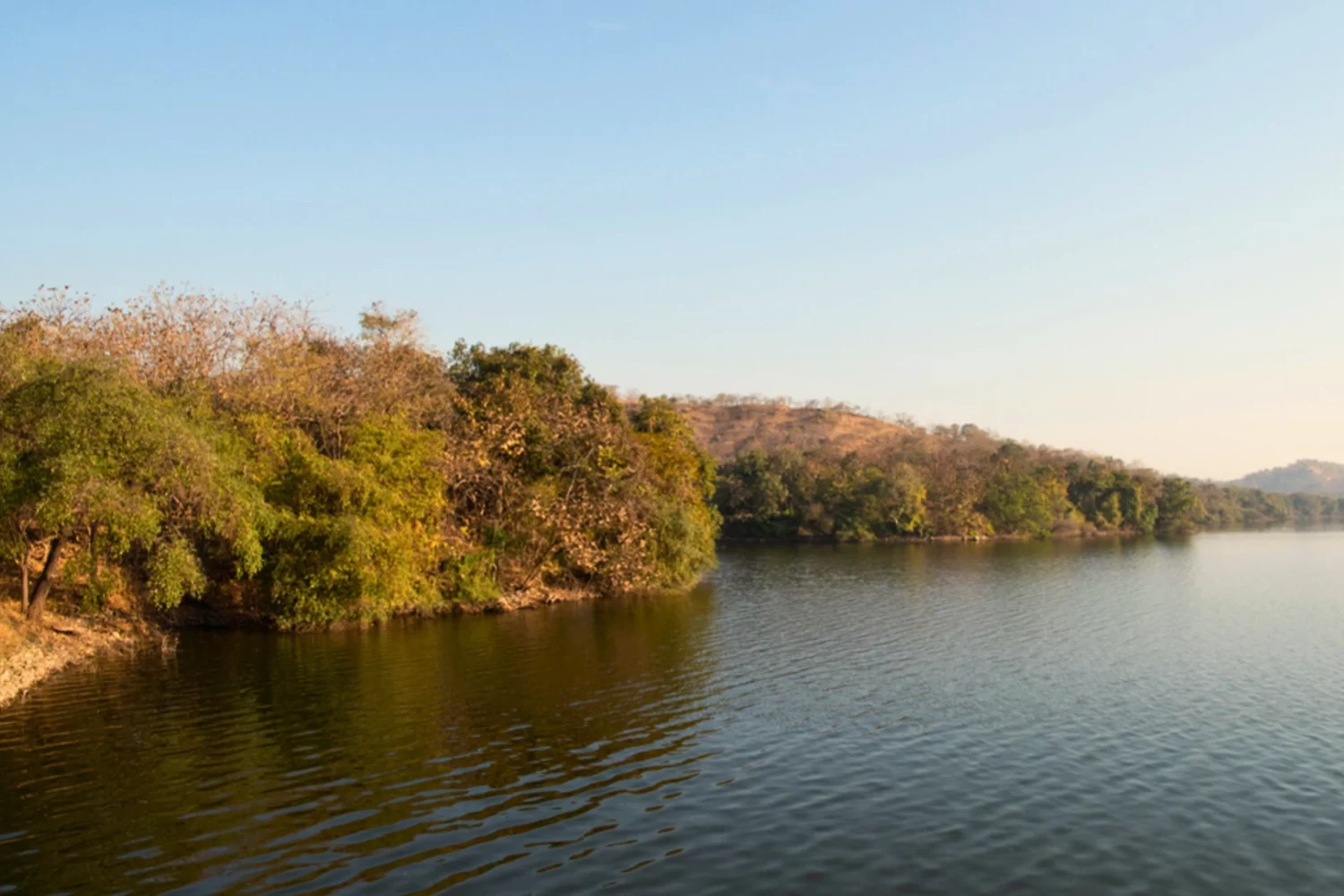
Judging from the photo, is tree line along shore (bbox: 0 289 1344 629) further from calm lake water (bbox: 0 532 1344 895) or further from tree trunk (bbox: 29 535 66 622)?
calm lake water (bbox: 0 532 1344 895)

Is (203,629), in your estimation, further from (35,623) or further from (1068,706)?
(1068,706)

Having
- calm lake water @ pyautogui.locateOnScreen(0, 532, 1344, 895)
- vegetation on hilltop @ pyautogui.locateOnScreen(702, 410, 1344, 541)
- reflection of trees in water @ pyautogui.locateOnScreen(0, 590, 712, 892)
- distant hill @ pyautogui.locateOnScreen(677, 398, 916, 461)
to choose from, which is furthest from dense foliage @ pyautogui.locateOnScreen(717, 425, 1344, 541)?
reflection of trees in water @ pyautogui.locateOnScreen(0, 590, 712, 892)

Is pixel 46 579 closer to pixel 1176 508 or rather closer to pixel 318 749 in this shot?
pixel 318 749

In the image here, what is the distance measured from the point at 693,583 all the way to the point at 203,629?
26.2 meters

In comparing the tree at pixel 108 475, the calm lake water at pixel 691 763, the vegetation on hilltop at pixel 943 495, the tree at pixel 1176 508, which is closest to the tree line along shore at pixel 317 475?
the tree at pixel 108 475

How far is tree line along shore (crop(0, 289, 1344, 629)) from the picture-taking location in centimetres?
2534

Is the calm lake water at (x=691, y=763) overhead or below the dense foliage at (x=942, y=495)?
below

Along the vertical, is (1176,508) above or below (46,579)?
below

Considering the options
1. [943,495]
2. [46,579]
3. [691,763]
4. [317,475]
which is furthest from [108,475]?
[943,495]

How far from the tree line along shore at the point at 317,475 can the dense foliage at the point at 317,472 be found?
0.29ft

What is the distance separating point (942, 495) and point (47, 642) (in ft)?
321

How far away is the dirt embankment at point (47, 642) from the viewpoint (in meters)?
24.1

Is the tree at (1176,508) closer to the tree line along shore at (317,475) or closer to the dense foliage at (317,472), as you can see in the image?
the tree line along shore at (317,475)

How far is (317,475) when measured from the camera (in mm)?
34469
